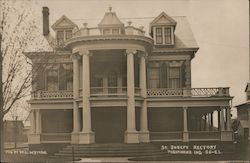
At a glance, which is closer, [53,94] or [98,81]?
[53,94]

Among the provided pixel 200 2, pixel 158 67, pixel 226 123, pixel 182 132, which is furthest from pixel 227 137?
pixel 200 2

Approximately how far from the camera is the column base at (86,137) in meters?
29.5

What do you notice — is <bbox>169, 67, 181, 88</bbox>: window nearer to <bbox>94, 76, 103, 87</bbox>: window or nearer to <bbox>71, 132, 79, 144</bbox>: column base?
<bbox>94, 76, 103, 87</bbox>: window

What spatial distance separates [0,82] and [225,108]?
2078 cm

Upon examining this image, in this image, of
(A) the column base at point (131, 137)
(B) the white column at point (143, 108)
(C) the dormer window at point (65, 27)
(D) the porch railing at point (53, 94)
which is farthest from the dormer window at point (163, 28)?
(A) the column base at point (131, 137)

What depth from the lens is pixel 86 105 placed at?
98.8 ft

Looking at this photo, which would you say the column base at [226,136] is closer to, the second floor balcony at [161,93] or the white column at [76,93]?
the second floor balcony at [161,93]

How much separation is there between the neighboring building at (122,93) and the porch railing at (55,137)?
0.08m

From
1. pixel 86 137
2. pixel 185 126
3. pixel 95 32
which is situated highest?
pixel 95 32

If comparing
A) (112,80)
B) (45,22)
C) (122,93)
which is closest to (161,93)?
(122,93)

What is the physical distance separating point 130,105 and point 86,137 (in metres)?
3.87

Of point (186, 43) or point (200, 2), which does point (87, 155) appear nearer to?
point (200, 2)

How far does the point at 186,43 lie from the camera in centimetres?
3647

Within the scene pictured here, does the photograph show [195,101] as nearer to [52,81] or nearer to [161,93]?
[161,93]
